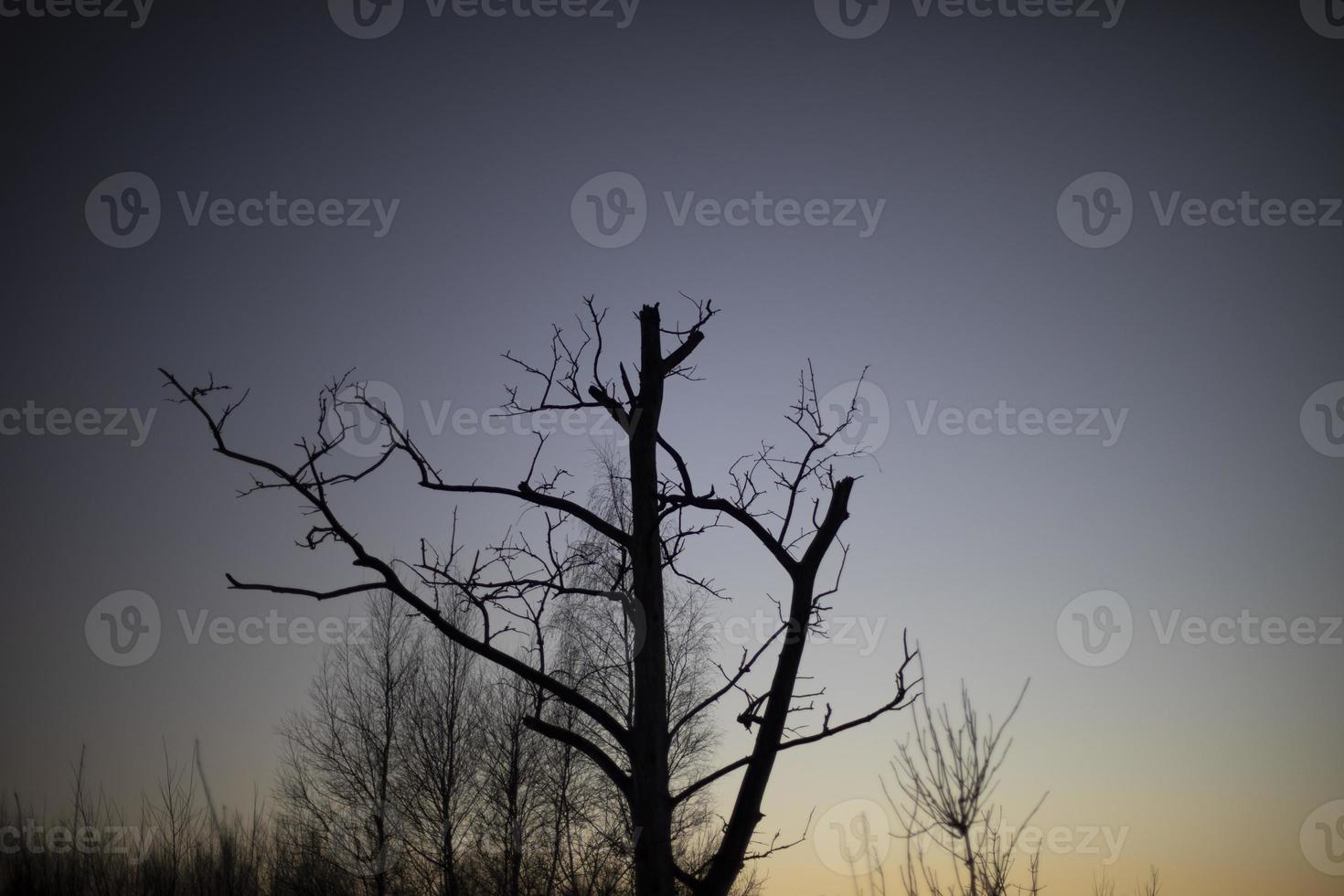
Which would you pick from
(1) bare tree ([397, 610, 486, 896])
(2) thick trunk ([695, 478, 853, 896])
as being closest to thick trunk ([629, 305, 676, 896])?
(2) thick trunk ([695, 478, 853, 896])

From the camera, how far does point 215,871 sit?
21.5 metres

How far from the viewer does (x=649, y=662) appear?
352 cm

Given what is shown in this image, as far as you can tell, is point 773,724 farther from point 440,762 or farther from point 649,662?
point 440,762

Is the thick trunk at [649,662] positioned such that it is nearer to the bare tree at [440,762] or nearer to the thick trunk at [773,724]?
the thick trunk at [773,724]

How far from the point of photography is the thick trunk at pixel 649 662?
130 inches

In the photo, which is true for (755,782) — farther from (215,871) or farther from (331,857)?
(215,871)

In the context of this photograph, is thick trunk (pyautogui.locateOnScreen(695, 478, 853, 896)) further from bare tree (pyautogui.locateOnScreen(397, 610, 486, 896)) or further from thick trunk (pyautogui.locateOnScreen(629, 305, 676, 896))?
bare tree (pyautogui.locateOnScreen(397, 610, 486, 896))

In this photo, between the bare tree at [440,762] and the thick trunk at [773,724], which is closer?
the thick trunk at [773,724]

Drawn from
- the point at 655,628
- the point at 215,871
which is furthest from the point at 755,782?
the point at 215,871

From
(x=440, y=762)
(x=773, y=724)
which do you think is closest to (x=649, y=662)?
(x=773, y=724)

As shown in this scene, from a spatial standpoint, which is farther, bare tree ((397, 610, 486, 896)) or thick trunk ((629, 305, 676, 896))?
bare tree ((397, 610, 486, 896))

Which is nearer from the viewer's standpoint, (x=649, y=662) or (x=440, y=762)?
(x=649, y=662)

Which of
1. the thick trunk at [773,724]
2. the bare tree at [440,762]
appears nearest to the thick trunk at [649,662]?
the thick trunk at [773,724]

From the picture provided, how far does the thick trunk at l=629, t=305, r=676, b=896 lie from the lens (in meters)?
3.31
